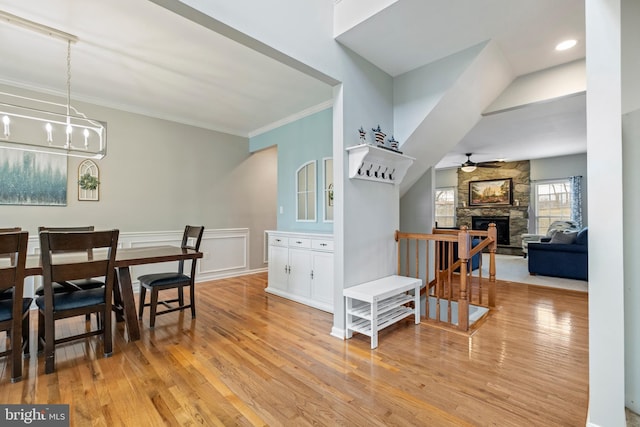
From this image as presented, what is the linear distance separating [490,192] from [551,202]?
1509 millimetres

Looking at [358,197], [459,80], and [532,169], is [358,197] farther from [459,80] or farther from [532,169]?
[532,169]

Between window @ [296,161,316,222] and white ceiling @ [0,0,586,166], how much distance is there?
3.00 ft

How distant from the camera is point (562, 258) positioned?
507 centimetres

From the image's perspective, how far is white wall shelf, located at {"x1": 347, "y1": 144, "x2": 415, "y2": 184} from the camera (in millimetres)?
2707

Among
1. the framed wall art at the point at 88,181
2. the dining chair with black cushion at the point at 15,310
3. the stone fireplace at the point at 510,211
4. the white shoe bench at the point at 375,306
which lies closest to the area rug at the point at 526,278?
the stone fireplace at the point at 510,211

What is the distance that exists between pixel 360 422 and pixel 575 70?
4.05m

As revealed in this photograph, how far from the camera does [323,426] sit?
1.54 meters

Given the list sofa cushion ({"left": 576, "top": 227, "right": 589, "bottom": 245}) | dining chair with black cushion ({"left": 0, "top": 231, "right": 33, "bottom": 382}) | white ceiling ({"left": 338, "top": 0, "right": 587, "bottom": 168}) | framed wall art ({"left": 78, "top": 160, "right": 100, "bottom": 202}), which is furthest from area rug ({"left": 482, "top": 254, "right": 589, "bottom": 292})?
framed wall art ({"left": 78, "top": 160, "right": 100, "bottom": 202})

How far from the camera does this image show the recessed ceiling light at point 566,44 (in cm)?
272

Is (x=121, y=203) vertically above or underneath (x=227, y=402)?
above

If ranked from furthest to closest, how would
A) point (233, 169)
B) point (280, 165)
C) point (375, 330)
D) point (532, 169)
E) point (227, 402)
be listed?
point (532, 169)
point (233, 169)
point (280, 165)
point (375, 330)
point (227, 402)

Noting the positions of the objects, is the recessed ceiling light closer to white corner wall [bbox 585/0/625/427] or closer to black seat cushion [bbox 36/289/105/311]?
white corner wall [bbox 585/0/625/427]

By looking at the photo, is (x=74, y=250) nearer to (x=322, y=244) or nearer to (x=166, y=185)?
(x=322, y=244)

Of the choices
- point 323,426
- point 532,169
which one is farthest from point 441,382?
point 532,169
